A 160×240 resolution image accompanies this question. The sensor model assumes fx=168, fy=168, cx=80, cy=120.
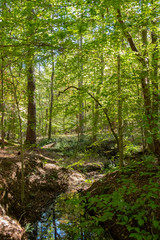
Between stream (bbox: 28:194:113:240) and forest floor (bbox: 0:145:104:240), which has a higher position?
forest floor (bbox: 0:145:104:240)

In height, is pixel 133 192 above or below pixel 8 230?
above

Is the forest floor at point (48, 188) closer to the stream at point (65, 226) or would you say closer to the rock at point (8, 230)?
the rock at point (8, 230)

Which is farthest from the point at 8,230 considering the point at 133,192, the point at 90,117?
the point at 90,117

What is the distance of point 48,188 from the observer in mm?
6238

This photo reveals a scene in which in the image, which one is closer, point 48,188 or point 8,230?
point 8,230

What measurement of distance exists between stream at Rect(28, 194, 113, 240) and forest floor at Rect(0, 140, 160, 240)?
241 millimetres

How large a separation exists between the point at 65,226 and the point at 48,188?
84.7 inches

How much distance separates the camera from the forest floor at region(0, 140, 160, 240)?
136 inches

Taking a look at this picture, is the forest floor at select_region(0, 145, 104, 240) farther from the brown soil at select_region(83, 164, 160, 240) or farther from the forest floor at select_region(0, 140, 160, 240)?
the brown soil at select_region(83, 164, 160, 240)

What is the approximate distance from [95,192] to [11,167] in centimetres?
285

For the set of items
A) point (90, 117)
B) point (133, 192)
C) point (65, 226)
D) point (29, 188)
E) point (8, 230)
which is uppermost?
point (90, 117)

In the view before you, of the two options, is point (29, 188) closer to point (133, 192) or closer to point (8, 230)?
point (8, 230)

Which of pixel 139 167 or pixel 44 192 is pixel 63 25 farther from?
pixel 44 192

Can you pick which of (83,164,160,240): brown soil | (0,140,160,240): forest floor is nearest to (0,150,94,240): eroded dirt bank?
(0,140,160,240): forest floor
